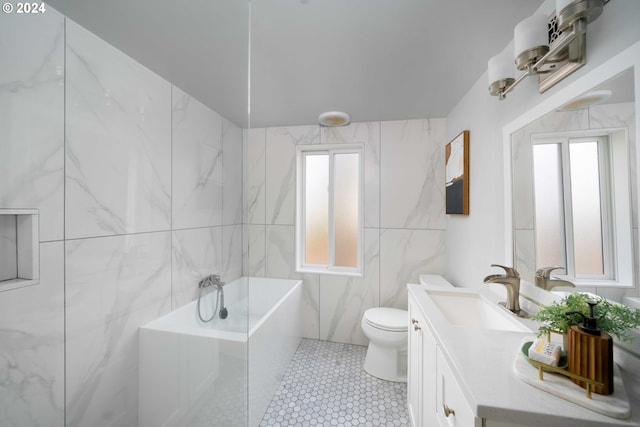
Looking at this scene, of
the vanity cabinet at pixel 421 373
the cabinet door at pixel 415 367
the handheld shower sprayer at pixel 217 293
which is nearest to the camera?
the vanity cabinet at pixel 421 373

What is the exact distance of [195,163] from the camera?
156 cm

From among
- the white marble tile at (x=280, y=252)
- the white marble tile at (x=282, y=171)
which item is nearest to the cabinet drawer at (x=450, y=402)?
the white marble tile at (x=280, y=252)

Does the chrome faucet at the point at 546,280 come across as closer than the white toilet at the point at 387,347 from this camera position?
Yes

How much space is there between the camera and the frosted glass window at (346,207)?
8.96 feet

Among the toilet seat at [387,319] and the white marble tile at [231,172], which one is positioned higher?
the white marble tile at [231,172]

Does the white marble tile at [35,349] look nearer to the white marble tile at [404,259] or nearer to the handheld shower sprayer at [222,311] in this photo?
the handheld shower sprayer at [222,311]

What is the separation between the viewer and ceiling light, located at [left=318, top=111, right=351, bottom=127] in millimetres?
2328

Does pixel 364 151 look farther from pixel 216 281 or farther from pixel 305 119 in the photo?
pixel 216 281

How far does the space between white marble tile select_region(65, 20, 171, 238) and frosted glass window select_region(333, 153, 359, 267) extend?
172 centimetres

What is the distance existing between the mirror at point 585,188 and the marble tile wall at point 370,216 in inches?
48.7

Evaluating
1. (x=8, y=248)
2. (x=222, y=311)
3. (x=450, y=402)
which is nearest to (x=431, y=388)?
(x=450, y=402)

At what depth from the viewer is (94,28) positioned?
1140 millimetres

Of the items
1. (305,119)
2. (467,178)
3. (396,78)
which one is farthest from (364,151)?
(467,178)

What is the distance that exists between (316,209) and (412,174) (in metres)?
1.13
